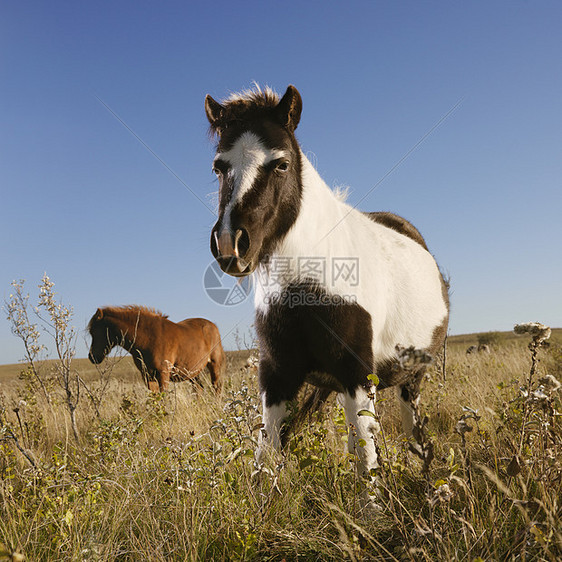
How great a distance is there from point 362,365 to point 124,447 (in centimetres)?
240

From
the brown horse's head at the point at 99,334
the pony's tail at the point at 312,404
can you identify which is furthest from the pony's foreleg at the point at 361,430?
the brown horse's head at the point at 99,334

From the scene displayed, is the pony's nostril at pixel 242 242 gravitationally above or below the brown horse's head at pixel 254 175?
below

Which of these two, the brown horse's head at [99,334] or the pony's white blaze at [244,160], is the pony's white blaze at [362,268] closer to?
the pony's white blaze at [244,160]

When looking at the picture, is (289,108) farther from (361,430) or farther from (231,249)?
(361,430)

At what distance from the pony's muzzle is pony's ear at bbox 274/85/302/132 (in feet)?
3.18

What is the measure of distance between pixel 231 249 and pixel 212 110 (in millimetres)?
1313

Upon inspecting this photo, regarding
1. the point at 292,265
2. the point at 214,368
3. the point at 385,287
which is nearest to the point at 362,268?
the point at 385,287

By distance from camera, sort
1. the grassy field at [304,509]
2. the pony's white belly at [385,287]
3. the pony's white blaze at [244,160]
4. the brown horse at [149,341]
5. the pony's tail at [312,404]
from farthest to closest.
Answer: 1. the brown horse at [149,341]
2. the pony's tail at [312,404]
3. the pony's white belly at [385,287]
4. the pony's white blaze at [244,160]
5. the grassy field at [304,509]

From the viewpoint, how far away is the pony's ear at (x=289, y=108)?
2.69m

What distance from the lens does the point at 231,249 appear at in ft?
7.22

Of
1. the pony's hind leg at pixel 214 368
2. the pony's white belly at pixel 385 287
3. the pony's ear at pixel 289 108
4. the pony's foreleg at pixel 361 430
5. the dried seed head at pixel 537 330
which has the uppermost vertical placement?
the pony's ear at pixel 289 108

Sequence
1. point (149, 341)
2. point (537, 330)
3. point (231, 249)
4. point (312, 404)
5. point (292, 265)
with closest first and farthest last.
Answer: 1. point (537, 330)
2. point (231, 249)
3. point (292, 265)
4. point (312, 404)
5. point (149, 341)

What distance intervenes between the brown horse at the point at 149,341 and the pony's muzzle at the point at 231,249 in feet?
20.9

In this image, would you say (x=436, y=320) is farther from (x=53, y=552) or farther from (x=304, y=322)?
(x=53, y=552)
